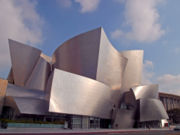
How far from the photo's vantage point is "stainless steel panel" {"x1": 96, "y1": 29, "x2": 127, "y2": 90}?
32.8 m

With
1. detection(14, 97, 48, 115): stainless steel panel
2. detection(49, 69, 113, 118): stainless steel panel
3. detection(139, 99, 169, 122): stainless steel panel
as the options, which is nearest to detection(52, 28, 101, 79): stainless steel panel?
detection(49, 69, 113, 118): stainless steel panel

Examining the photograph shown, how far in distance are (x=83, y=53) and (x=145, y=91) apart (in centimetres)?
1522

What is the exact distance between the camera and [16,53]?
36562 mm

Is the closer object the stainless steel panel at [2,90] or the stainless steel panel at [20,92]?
the stainless steel panel at [2,90]

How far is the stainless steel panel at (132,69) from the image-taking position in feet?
134

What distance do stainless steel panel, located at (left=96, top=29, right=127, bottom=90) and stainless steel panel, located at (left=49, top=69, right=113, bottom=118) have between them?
345 centimetres

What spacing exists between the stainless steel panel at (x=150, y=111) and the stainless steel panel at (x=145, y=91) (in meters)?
1.91

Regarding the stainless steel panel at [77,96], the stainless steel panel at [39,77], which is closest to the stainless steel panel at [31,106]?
the stainless steel panel at [77,96]

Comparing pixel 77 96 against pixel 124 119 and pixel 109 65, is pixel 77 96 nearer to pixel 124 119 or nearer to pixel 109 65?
pixel 124 119

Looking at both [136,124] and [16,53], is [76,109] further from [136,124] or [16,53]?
[16,53]

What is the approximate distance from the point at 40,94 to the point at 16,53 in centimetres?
1119

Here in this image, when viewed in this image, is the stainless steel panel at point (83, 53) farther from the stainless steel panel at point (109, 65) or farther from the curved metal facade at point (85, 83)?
A: the stainless steel panel at point (109, 65)

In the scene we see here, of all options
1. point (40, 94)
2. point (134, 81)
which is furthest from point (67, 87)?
point (134, 81)

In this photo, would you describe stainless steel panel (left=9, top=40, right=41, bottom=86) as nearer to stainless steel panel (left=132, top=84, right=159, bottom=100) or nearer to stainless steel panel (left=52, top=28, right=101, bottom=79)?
stainless steel panel (left=52, top=28, right=101, bottom=79)
